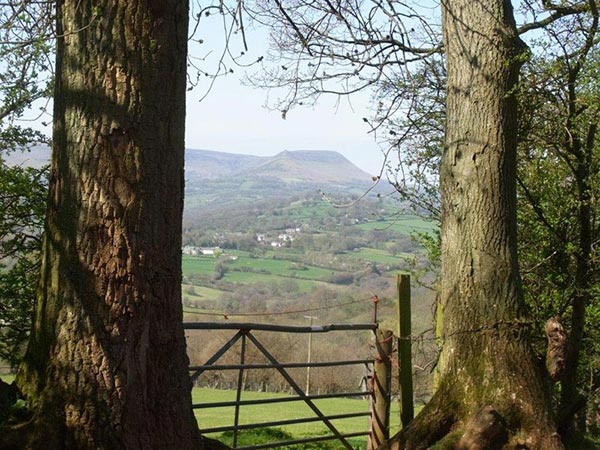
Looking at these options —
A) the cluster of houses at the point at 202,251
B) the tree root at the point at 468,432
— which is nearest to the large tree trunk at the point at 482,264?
the tree root at the point at 468,432

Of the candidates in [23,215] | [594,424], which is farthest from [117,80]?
[594,424]

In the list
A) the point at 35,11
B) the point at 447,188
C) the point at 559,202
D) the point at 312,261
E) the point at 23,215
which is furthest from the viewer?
the point at 312,261

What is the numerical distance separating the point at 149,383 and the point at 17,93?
5.50 m

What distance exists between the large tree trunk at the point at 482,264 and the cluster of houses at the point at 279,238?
48.9 m

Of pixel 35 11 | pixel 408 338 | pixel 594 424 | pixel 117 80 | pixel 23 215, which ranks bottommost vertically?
pixel 594 424

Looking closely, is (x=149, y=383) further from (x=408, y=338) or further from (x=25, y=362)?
(x=408, y=338)

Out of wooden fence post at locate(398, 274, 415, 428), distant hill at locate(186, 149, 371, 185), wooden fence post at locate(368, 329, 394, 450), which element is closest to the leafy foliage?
wooden fence post at locate(368, 329, 394, 450)

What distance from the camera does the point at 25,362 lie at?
3529 millimetres

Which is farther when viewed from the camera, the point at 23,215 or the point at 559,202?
the point at 559,202

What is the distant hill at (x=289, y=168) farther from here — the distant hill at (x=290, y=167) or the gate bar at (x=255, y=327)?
the gate bar at (x=255, y=327)

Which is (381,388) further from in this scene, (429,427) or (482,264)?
(482,264)

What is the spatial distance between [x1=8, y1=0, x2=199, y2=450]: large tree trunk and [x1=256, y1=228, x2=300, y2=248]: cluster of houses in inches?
2023

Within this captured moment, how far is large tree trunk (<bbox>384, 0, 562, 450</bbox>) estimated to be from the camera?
540cm

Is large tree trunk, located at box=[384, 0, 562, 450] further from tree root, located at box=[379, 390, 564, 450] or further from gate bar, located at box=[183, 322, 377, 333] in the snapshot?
gate bar, located at box=[183, 322, 377, 333]
